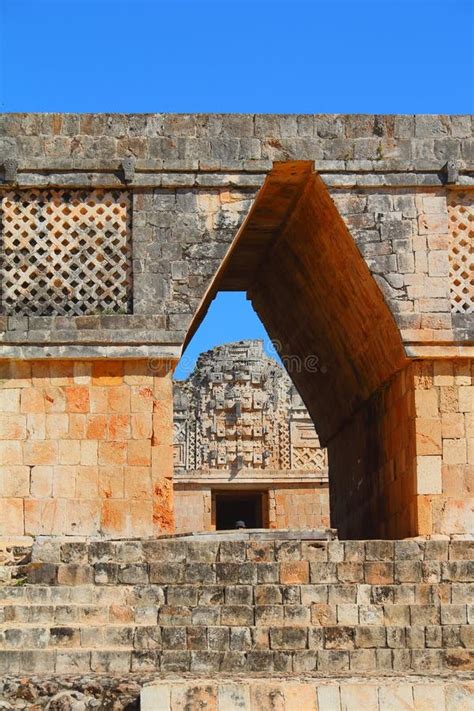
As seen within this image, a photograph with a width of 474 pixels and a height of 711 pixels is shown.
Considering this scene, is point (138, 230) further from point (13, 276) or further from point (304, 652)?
point (304, 652)

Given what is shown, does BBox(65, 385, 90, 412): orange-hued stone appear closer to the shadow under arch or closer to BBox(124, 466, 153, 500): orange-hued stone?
BBox(124, 466, 153, 500): orange-hued stone

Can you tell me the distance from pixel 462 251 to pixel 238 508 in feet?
42.2

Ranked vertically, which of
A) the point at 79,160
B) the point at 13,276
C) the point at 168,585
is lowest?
the point at 168,585

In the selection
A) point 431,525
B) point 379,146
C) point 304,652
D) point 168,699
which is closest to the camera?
point 168,699

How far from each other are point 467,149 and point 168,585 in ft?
19.7

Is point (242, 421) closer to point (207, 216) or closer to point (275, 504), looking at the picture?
point (275, 504)

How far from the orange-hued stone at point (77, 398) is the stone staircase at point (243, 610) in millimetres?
2308

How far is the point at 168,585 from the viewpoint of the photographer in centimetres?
1082

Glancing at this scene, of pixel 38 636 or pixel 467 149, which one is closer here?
pixel 38 636

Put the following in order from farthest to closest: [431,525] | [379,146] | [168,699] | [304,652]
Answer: [379,146] < [431,525] < [304,652] < [168,699]

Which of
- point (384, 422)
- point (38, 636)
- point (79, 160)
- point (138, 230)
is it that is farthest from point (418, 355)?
point (38, 636)

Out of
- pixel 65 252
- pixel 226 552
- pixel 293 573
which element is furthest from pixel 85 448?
pixel 293 573

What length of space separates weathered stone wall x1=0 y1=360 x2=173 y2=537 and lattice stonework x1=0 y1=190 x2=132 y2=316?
0.68m

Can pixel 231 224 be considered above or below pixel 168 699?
above
